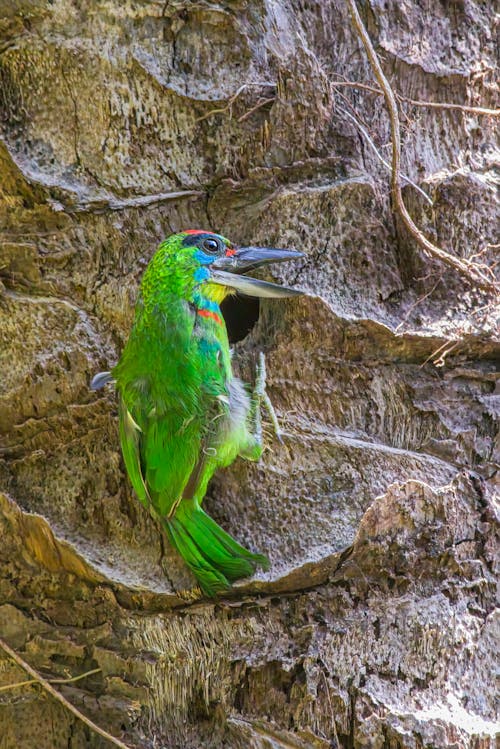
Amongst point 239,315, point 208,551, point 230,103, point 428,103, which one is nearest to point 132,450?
point 208,551

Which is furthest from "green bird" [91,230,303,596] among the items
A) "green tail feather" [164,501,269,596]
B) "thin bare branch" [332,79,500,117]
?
"thin bare branch" [332,79,500,117]

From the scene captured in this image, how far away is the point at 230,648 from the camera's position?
6.39 feet

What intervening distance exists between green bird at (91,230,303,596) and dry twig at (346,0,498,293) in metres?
0.37

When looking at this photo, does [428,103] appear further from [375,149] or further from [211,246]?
[211,246]

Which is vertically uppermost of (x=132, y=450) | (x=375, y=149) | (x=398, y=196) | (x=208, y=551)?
(x=375, y=149)

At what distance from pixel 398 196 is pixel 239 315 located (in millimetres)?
669

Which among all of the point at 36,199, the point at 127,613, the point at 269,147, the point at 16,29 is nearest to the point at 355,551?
the point at 127,613

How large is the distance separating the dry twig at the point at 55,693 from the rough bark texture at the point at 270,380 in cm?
3

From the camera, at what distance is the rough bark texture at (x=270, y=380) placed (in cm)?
196

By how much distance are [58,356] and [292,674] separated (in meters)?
1.05

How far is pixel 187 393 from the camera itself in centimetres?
215

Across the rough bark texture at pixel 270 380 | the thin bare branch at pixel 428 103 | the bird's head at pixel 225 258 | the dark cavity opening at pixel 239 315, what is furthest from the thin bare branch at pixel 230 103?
the dark cavity opening at pixel 239 315

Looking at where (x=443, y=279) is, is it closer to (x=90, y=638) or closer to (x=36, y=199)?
(x=36, y=199)

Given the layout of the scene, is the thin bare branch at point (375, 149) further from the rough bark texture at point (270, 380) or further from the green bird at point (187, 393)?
the green bird at point (187, 393)
